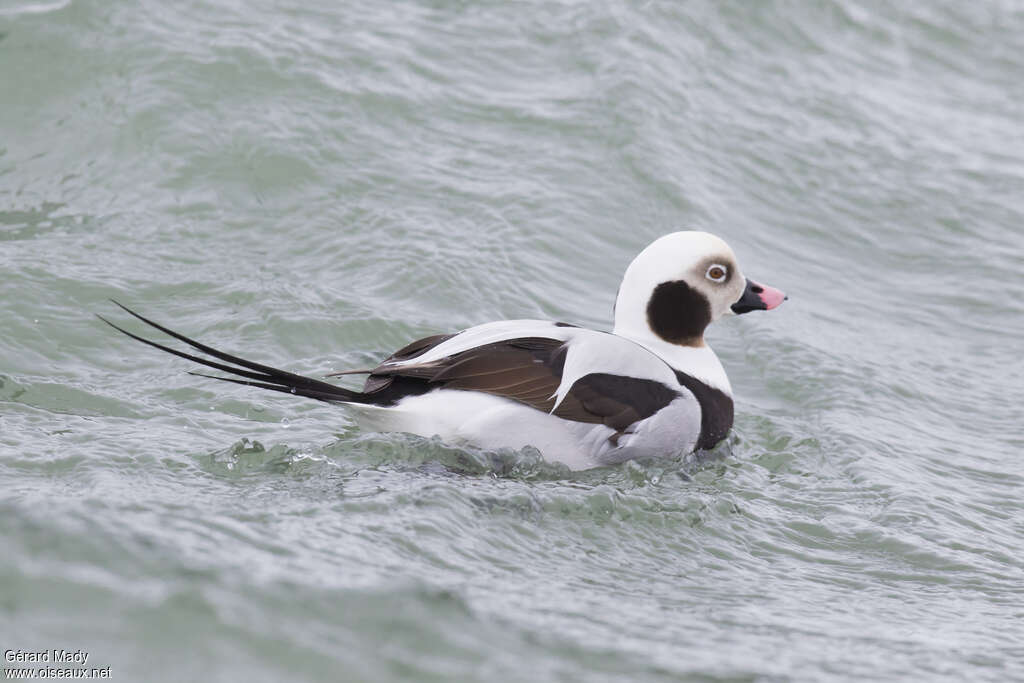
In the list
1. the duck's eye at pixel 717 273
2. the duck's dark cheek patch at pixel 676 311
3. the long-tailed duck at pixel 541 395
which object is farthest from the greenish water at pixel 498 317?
the duck's eye at pixel 717 273

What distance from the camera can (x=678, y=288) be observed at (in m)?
5.45

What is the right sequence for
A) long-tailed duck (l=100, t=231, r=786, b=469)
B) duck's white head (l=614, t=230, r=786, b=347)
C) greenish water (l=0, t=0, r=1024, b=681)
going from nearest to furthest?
greenish water (l=0, t=0, r=1024, b=681)
long-tailed duck (l=100, t=231, r=786, b=469)
duck's white head (l=614, t=230, r=786, b=347)

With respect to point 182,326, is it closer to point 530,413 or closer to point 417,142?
point 530,413

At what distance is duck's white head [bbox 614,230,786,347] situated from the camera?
5426 millimetres

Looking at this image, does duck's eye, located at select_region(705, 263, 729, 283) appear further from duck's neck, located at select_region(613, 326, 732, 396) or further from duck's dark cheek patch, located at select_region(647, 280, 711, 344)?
duck's neck, located at select_region(613, 326, 732, 396)

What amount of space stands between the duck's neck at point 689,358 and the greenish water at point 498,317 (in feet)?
0.97

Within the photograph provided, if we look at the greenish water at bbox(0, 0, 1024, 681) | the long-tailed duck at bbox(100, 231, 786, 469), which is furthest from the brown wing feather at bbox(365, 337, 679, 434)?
the greenish water at bbox(0, 0, 1024, 681)

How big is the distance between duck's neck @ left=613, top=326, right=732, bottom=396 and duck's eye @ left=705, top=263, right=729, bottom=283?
11.3 inches

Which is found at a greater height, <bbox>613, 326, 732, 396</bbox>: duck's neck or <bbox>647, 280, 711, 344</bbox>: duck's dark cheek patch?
<bbox>647, 280, 711, 344</bbox>: duck's dark cheek patch

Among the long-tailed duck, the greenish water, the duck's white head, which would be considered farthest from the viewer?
the duck's white head

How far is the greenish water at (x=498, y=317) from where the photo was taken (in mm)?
3322

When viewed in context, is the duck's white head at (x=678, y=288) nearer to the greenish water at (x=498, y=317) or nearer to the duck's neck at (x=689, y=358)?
the duck's neck at (x=689, y=358)

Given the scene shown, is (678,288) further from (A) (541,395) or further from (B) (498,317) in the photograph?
(B) (498,317)

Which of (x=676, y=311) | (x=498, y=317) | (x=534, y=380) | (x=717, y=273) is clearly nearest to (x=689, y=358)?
(x=676, y=311)
